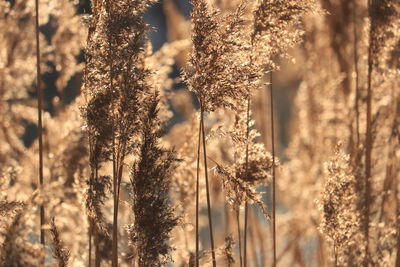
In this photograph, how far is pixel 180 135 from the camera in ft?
20.3

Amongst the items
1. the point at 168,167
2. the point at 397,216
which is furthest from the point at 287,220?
the point at 168,167

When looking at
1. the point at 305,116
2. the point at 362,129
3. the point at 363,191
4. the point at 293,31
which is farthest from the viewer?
the point at 305,116

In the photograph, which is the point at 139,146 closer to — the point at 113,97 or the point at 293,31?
the point at 113,97

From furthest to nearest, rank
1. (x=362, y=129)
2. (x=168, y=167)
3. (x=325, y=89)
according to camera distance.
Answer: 1. (x=325, y=89)
2. (x=362, y=129)
3. (x=168, y=167)

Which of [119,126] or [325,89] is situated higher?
[325,89]

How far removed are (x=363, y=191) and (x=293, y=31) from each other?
4.36 feet

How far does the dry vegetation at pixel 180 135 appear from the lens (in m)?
3.33

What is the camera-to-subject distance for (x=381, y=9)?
4.10m

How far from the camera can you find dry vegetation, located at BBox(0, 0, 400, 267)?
333cm

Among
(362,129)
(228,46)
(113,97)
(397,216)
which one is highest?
(362,129)

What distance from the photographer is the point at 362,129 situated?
5.58 meters

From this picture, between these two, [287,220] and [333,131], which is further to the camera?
[287,220]

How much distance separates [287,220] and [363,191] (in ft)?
8.89

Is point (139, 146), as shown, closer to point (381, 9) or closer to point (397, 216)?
point (381, 9)
